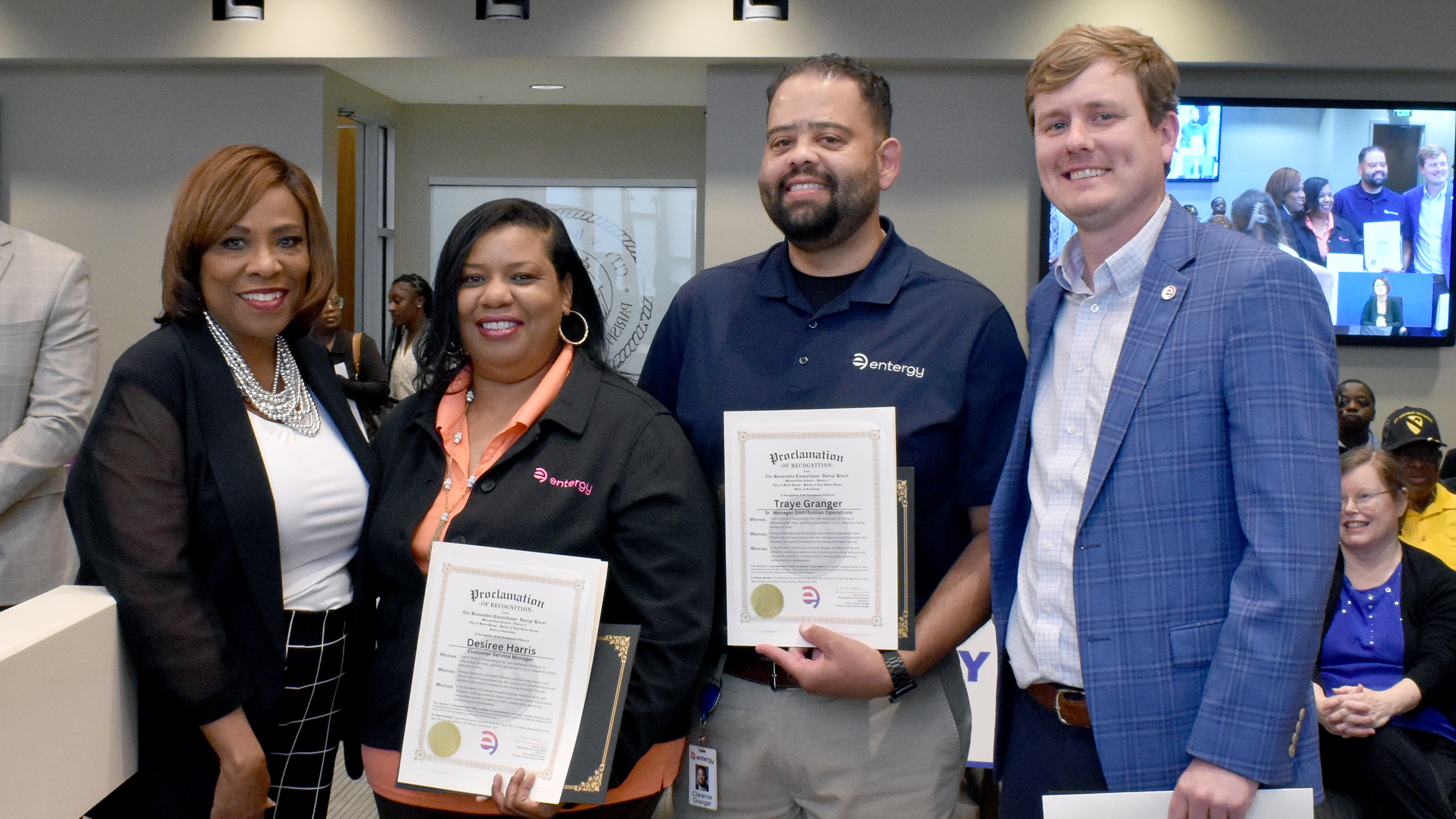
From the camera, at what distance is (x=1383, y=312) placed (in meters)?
5.82

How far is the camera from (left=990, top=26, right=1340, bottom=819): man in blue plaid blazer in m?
1.31

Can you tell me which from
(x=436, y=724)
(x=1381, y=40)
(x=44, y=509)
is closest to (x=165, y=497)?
(x=436, y=724)

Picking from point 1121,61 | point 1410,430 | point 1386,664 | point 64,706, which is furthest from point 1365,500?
point 64,706

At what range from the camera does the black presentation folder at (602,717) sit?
153 centimetres

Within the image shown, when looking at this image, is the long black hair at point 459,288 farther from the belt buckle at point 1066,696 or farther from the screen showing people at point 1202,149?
the screen showing people at point 1202,149

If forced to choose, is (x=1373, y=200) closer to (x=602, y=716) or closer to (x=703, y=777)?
(x=703, y=777)

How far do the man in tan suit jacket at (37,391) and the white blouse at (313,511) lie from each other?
3.25ft

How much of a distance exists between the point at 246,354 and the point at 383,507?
34 centimetres

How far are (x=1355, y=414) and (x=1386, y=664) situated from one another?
2.47 meters

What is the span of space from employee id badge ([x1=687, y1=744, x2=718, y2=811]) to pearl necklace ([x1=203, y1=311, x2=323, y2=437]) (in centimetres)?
83

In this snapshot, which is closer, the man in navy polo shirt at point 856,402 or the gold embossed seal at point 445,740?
the gold embossed seal at point 445,740

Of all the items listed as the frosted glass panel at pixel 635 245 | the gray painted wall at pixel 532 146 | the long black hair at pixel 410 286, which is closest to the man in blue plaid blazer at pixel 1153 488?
the long black hair at pixel 410 286

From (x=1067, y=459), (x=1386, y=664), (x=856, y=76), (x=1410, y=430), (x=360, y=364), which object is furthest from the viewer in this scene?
(x=360, y=364)

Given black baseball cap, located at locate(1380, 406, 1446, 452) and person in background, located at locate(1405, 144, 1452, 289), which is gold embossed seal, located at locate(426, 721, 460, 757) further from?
person in background, located at locate(1405, 144, 1452, 289)
